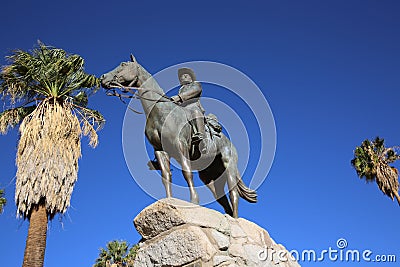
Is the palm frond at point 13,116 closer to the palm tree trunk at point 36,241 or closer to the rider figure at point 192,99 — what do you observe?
the palm tree trunk at point 36,241

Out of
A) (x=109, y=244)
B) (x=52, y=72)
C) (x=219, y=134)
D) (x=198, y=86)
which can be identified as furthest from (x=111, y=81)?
(x=109, y=244)

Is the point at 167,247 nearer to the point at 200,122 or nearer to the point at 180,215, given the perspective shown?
the point at 180,215

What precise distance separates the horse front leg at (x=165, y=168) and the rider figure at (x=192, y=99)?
56 centimetres

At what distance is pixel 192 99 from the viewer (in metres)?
7.41

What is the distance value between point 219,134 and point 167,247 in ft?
7.76

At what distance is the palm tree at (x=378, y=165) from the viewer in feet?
74.8

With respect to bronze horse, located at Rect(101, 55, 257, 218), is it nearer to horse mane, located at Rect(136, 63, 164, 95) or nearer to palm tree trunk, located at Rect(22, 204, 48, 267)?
horse mane, located at Rect(136, 63, 164, 95)

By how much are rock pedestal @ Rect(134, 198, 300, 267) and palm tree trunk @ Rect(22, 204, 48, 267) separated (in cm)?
633

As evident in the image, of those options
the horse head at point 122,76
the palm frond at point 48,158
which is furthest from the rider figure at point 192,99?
the palm frond at point 48,158

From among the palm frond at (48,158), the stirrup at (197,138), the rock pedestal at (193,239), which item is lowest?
the rock pedestal at (193,239)

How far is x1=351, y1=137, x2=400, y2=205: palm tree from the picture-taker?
2280 cm

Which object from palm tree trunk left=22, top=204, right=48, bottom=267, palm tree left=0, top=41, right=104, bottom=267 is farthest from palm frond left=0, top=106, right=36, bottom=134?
palm tree trunk left=22, top=204, right=48, bottom=267

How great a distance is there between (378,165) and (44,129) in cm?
1705

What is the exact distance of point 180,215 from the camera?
19.9 feet
